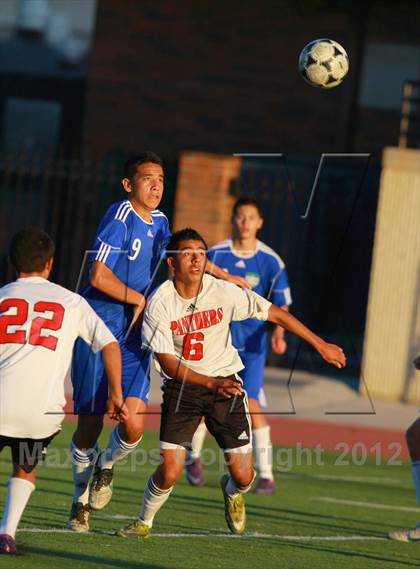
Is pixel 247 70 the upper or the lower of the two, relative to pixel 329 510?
upper

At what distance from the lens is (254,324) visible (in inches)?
444

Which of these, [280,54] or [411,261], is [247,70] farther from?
[411,261]

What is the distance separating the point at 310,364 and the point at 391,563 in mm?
11816

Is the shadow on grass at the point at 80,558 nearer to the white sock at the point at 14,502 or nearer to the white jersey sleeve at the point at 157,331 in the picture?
the white sock at the point at 14,502

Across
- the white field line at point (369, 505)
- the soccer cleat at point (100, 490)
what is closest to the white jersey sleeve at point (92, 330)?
the soccer cleat at point (100, 490)

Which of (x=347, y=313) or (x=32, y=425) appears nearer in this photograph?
(x=32, y=425)

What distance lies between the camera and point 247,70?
79.5ft

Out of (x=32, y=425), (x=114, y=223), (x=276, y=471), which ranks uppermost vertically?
(x=114, y=223)

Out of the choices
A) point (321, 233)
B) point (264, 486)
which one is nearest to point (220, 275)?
point (264, 486)

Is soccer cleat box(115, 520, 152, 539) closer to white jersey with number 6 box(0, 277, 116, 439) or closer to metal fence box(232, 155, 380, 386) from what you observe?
white jersey with number 6 box(0, 277, 116, 439)

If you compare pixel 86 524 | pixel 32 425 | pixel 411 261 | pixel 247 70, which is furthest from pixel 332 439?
pixel 247 70

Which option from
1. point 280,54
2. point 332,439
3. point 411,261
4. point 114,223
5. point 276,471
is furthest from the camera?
point 280,54

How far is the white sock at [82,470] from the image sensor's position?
27.2 ft

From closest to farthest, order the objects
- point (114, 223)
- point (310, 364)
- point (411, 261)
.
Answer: point (114, 223) → point (411, 261) → point (310, 364)
